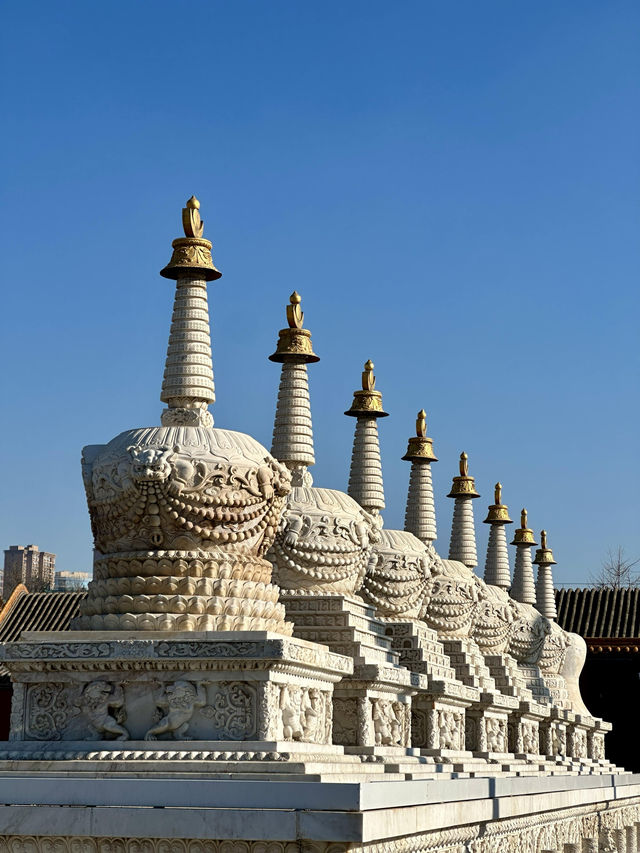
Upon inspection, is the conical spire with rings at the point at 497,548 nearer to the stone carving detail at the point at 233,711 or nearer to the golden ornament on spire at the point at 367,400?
the golden ornament on spire at the point at 367,400

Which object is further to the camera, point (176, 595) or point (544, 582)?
point (544, 582)

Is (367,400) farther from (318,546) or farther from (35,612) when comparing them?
(35,612)

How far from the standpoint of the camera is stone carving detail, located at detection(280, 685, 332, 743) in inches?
612

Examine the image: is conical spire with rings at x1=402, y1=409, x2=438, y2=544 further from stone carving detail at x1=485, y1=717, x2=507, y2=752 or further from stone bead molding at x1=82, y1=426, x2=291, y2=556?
stone bead molding at x1=82, y1=426, x2=291, y2=556

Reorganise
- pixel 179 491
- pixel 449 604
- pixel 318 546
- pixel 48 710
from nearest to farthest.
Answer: pixel 48 710 < pixel 179 491 < pixel 318 546 < pixel 449 604

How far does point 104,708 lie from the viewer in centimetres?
1498

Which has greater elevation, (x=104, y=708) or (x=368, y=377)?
(x=368, y=377)

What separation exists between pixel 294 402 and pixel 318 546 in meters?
2.72

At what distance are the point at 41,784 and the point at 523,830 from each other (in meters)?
8.44

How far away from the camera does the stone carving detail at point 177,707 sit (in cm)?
1477

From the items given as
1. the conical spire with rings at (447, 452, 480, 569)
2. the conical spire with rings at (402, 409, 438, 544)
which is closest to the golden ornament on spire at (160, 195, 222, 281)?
the conical spire with rings at (402, 409, 438, 544)

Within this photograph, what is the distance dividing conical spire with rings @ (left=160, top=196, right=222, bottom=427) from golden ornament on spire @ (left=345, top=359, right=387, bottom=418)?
8833 mm

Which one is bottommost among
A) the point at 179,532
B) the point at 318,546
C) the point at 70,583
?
the point at 179,532

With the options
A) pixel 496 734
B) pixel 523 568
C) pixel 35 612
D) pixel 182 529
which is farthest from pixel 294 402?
pixel 523 568
